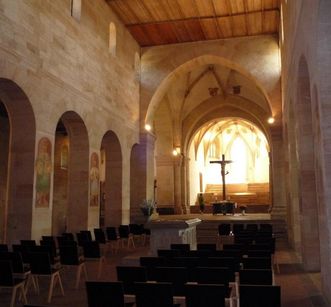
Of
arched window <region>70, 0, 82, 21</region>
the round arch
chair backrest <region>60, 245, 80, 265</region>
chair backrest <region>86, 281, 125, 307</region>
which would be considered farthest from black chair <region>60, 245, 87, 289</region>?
the round arch

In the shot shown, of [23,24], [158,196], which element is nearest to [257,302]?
[23,24]

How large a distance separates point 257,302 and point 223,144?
36586 millimetres

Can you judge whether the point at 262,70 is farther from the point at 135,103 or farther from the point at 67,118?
the point at 67,118

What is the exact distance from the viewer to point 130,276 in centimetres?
532

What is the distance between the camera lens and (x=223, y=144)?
4009 cm

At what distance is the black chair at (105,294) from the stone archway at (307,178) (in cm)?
623

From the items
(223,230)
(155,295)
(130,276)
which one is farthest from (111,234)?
(155,295)

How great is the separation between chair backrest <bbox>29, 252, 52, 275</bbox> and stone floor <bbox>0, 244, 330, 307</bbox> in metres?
0.48

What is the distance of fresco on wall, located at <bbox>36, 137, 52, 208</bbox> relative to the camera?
10914 millimetres

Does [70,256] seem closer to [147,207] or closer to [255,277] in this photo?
[255,277]

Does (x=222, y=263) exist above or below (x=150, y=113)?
below

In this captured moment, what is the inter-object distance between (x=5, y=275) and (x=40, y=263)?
1035mm

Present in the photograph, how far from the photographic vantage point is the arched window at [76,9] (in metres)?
13.4

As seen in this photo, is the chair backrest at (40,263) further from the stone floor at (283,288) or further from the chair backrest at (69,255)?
the chair backrest at (69,255)
